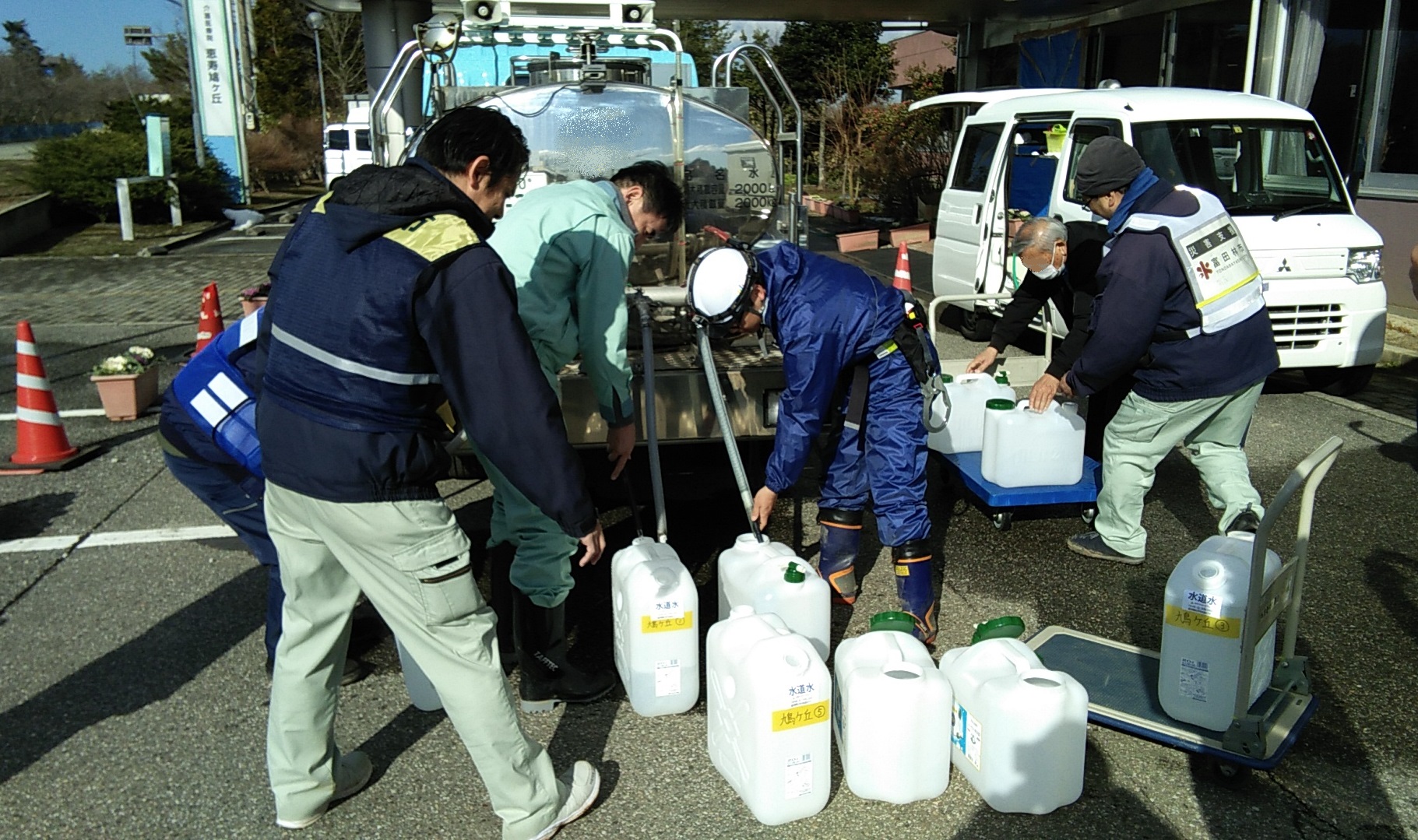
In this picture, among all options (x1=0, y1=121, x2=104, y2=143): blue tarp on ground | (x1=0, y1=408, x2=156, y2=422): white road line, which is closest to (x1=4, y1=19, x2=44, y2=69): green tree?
(x1=0, y1=121, x2=104, y2=143): blue tarp on ground

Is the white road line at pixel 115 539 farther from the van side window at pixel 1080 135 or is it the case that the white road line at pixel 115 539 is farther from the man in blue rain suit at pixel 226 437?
the van side window at pixel 1080 135

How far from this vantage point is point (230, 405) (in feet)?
11.7

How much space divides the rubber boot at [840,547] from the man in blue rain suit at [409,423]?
66.7 inches

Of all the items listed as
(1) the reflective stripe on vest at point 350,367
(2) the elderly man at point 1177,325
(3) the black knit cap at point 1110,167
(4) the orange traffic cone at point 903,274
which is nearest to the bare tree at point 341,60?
(4) the orange traffic cone at point 903,274

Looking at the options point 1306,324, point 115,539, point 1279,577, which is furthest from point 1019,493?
point 115,539

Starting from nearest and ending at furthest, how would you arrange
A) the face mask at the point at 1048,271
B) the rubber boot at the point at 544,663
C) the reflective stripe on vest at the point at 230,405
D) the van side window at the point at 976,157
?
the reflective stripe on vest at the point at 230,405 < the rubber boot at the point at 544,663 < the face mask at the point at 1048,271 < the van side window at the point at 976,157

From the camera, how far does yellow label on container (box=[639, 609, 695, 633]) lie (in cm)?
367

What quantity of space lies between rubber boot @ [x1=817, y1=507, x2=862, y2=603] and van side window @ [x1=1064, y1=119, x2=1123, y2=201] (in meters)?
4.99

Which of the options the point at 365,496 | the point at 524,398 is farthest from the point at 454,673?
the point at 524,398

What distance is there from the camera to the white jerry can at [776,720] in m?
3.08

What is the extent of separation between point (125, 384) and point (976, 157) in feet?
23.5

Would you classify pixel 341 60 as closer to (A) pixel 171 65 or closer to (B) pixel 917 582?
(A) pixel 171 65

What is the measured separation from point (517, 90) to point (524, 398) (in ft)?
10.8

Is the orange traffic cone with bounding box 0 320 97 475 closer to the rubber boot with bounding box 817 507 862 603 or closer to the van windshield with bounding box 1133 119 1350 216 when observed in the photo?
the rubber boot with bounding box 817 507 862 603
